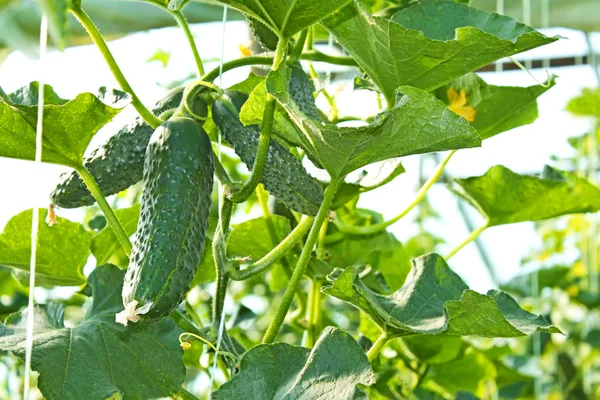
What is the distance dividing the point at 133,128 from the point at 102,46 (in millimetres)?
82

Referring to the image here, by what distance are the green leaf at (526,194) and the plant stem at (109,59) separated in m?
0.47

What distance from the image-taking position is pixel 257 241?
0.98 m

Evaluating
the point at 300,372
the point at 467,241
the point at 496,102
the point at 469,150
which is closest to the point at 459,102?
the point at 496,102

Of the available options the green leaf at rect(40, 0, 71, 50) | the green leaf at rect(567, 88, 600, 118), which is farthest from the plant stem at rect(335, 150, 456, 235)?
the green leaf at rect(567, 88, 600, 118)

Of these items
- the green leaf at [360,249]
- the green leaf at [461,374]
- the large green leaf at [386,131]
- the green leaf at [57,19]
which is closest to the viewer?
the green leaf at [57,19]

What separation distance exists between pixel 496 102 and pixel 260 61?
340 millimetres

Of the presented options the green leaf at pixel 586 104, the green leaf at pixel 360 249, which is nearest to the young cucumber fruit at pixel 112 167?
the green leaf at pixel 360 249

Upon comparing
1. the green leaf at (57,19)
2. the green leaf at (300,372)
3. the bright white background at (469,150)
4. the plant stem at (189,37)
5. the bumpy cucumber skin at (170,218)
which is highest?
the green leaf at (57,19)

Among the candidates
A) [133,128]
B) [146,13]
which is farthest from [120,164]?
[146,13]

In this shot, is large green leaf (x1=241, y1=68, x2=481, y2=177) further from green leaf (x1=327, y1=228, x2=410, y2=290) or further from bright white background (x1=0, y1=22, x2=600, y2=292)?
bright white background (x1=0, y1=22, x2=600, y2=292)

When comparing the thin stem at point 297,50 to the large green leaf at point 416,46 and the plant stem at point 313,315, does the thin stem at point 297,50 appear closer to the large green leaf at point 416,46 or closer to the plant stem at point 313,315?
the large green leaf at point 416,46

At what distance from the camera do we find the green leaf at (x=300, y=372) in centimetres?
65

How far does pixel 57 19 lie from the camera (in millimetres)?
351

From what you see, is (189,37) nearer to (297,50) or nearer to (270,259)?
(297,50)
